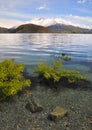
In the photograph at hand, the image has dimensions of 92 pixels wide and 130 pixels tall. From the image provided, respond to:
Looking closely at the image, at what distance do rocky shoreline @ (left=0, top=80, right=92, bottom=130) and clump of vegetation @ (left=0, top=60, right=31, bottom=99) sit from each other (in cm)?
65

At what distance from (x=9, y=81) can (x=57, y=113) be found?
14.1 feet

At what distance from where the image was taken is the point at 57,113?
13828mm

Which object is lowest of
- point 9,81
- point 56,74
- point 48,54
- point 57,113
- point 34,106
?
point 48,54

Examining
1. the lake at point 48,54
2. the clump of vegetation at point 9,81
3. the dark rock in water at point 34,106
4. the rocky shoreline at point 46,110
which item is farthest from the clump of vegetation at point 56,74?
the dark rock in water at point 34,106

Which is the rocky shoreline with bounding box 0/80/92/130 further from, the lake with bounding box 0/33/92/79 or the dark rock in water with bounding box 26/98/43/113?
the lake with bounding box 0/33/92/79

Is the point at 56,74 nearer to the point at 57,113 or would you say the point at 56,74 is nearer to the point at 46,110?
the point at 46,110

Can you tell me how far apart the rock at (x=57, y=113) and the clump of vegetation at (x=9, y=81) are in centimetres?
291

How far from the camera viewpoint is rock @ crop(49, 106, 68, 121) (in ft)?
44.6

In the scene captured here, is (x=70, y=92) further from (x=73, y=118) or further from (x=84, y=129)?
(x=84, y=129)

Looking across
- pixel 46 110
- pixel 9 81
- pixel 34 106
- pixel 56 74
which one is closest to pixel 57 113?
pixel 46 110

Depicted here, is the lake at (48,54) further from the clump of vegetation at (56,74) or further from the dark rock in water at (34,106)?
the dark rock in water at (34,106)

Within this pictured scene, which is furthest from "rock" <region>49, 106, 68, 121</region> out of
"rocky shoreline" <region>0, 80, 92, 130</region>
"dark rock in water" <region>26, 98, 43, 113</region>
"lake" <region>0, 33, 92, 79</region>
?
"lake" <region>0, 33, 92, 79</region>

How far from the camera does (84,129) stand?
498 inches

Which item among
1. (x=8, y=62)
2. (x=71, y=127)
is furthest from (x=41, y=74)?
(x=71, y=127)
